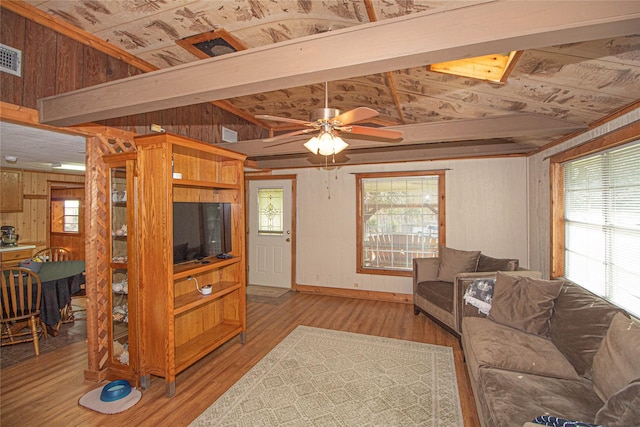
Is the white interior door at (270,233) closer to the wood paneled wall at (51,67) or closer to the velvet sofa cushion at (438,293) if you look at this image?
the velvet sofa cushion at (438,293)

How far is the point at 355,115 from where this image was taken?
2.01 m

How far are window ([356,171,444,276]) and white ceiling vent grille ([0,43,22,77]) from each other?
13.8ft

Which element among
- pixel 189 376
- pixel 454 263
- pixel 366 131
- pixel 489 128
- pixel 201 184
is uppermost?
pixel 489 128

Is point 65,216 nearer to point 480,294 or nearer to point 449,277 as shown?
point 449,277

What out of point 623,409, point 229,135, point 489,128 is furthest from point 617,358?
point 229,135

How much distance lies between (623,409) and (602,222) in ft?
6.68

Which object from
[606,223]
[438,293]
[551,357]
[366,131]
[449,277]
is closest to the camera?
[551,357]

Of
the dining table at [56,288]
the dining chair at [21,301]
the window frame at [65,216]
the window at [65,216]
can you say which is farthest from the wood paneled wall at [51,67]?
the window at [65,216]

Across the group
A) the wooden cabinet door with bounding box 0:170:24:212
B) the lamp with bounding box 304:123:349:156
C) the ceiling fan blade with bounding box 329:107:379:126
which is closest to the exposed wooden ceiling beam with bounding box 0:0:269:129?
the lamp with bounding box 304:123:349:156

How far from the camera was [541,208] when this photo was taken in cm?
396

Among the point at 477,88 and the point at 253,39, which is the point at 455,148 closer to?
the point at 477,88

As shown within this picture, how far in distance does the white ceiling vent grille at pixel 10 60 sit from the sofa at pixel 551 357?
364 cm

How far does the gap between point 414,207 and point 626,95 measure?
3061mm

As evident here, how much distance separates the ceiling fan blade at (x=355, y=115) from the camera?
6.28 feet
